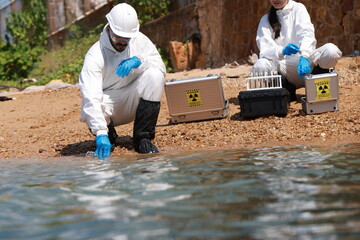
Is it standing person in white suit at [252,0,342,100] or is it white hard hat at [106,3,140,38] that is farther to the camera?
standing person in white suit at [252,0,342,100]

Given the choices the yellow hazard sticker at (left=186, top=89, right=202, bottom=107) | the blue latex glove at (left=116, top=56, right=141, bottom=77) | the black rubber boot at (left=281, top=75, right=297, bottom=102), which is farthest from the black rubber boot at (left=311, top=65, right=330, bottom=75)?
the blue latex glove at (left=116, top=56, right=141, bottom=77)

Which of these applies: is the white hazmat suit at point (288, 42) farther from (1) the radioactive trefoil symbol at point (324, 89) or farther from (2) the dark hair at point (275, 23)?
(1) the radioactive trefoil symbol at point (324, 89)

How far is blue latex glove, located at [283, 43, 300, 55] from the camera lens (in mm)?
5609

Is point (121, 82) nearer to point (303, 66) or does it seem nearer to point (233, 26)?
point (303, 66)

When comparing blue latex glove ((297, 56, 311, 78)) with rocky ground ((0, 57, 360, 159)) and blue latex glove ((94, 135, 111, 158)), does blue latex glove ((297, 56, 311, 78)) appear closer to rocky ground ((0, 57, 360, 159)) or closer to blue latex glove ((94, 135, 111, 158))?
rocky ground ((0, 57, 360, 159))

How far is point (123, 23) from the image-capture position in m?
4.52

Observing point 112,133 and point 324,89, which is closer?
point 112,133

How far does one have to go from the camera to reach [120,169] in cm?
380

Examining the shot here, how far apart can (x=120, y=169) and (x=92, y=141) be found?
5.49ft

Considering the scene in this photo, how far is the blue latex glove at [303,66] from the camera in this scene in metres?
5.50

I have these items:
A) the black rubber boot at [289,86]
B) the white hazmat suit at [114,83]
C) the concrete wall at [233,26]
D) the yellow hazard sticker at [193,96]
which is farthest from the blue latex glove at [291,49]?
the concrete wall at [233,26]

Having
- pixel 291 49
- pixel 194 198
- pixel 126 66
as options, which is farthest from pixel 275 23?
pixel 194 198

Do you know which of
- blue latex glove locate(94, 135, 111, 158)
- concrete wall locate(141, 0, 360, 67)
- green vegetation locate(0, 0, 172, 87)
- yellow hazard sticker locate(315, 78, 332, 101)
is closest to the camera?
blue latex glove locate(94, 135, 111, 158)

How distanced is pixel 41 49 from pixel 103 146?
35.7 feet
